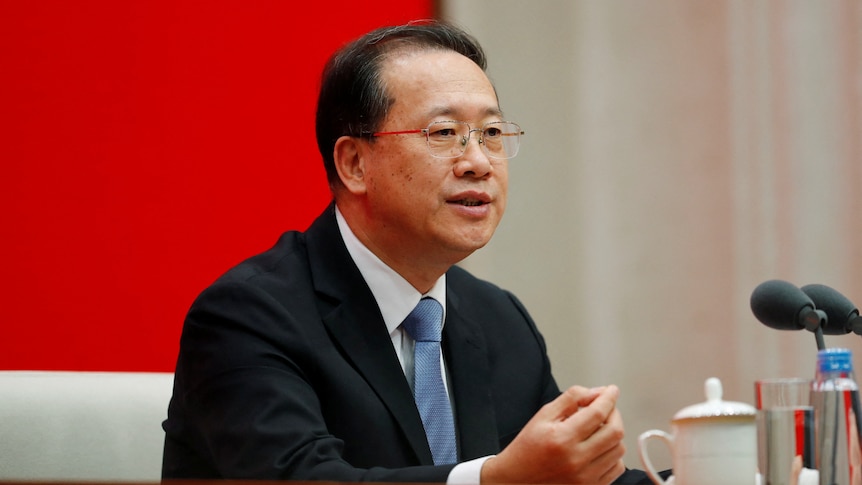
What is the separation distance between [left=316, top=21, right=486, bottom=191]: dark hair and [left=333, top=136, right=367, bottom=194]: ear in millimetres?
19

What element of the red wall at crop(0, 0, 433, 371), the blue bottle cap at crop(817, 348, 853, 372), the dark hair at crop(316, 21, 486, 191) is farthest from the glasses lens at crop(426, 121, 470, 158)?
the red wall at crop(0, 0, 433, 371)

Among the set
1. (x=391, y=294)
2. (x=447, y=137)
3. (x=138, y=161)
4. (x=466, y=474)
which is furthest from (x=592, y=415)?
(x=138, y=161)

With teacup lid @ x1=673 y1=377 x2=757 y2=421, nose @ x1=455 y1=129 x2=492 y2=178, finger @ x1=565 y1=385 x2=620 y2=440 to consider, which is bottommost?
finger @ x1=565 y1=385 x2=620 y2=440

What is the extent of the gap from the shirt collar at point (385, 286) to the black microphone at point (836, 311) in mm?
690

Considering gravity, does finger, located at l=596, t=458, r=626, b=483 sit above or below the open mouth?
below

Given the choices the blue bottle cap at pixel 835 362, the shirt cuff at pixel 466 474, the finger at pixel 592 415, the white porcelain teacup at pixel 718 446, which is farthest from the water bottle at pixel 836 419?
the shirt cuff at pixel 466 474

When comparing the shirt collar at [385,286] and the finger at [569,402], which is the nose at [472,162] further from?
the finger at [569,402]

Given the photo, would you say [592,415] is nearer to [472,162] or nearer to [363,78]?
[472,162]

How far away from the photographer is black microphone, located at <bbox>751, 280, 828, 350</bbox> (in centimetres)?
136

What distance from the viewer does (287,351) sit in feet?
5.45

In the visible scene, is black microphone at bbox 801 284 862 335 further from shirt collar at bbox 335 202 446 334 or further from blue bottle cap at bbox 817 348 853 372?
shirt collar at bbox 335 202 446 334

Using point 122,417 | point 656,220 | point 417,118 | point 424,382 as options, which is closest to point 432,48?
point 417,118

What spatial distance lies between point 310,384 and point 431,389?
0.76ft

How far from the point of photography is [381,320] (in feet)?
5.94
